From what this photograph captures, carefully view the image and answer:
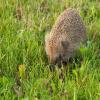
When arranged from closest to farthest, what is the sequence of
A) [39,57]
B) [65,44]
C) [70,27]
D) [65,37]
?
[39,57], [65,44], [65,37], [70,27]

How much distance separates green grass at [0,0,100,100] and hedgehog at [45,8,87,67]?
0.13 m

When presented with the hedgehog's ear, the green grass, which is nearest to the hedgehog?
the hedgehog's ear

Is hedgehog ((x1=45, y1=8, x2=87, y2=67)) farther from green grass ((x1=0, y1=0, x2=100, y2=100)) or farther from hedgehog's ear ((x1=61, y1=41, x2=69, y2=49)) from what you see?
green grass ((x1=0, y1=0, x2=100, y2=100))

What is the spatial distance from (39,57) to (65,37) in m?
0.54

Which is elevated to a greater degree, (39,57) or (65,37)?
(65,37)

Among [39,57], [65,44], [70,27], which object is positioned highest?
[70,27]

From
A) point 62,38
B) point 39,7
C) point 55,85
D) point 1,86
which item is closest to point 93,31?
point 62,38

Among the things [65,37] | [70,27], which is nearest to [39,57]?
[65,37]

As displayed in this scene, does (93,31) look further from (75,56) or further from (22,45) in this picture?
(22,45)

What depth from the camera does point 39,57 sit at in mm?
5000

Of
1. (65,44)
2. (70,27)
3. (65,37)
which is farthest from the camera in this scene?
(70,27)

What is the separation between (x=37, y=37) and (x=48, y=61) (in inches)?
23.0

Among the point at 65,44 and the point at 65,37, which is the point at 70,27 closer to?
the point at 65,37

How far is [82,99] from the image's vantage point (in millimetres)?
4312
